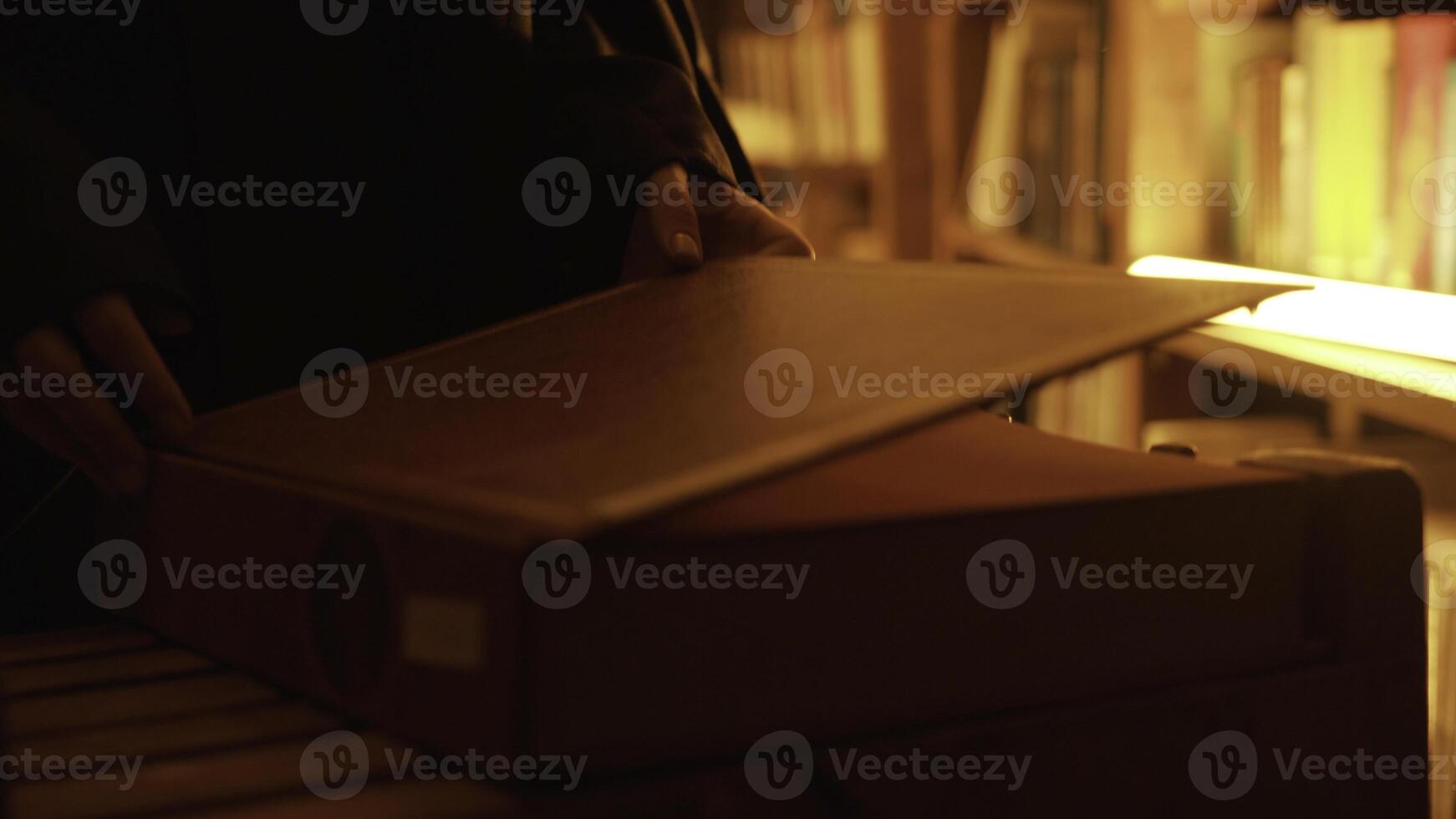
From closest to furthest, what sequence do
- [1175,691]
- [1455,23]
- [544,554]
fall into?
[544,554], [1175,691], [1455,23]

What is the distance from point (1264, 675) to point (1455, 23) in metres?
0.78

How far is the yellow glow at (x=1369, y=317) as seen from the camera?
34.9 inches

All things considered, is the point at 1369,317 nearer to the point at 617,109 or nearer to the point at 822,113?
the point at 617,109

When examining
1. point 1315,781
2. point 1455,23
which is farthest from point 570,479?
point 1455,23

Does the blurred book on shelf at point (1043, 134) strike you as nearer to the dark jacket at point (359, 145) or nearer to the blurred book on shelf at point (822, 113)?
the blurred book on shelf at point (822, 113)

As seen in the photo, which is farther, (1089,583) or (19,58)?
(19,58)

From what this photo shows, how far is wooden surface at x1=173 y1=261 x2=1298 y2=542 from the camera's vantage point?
1.25 feet

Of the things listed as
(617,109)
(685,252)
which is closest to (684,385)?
(685,252)

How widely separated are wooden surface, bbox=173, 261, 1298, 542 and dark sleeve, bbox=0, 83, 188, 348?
0.08 meters

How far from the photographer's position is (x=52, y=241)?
558 millimetres

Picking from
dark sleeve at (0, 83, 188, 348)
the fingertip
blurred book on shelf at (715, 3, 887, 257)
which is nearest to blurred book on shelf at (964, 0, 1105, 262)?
blurred book on shelf at (715, 3, 887, 257)

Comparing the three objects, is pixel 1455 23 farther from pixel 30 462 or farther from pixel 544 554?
pixel 30 462

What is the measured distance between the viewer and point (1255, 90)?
131cm

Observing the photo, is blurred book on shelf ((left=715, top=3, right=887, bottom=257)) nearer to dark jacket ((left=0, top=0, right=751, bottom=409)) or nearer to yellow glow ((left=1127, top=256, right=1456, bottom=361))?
yellow glow ((left=1127, top=256, right=1456, bottom=361))
